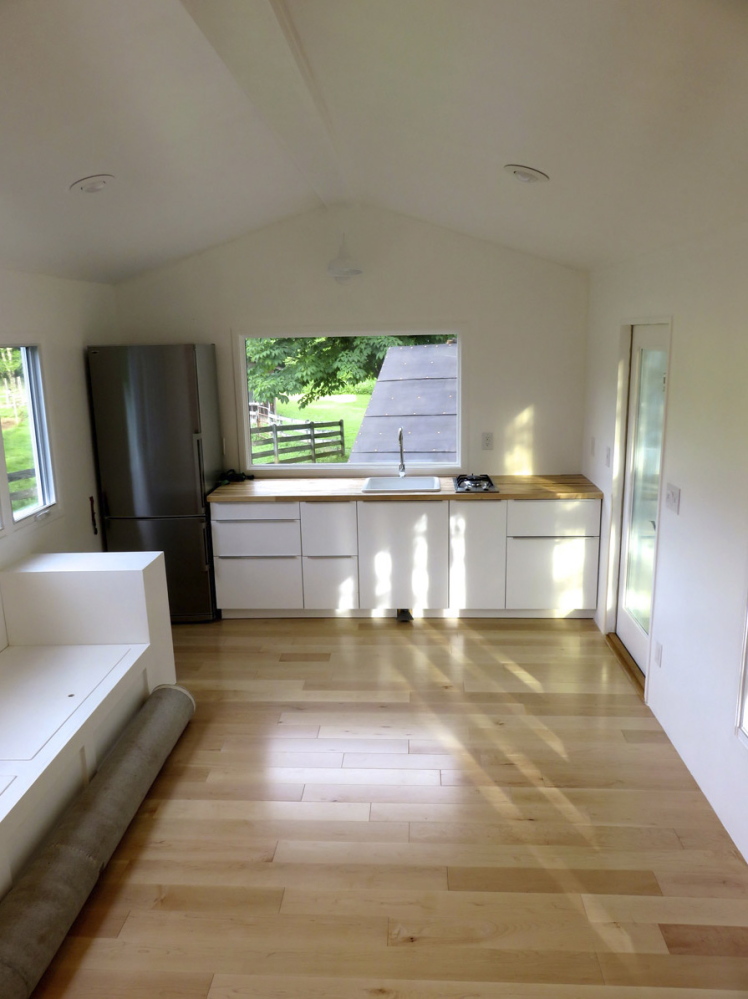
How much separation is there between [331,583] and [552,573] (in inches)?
56.5

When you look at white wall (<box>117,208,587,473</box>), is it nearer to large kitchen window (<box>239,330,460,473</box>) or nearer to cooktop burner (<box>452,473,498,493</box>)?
large kitchen window (<box>239,330,460,473</box>)

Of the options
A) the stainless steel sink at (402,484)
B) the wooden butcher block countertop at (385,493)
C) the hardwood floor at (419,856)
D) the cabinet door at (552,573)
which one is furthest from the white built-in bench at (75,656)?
the cabinet door at (552,573)

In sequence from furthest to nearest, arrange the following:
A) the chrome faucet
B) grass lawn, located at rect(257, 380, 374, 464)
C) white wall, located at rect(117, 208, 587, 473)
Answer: grass lawn, located at rect(257, 380, 374, 464)
the chrome faucet
white wall, located at rect(117, 208, 587, 473)

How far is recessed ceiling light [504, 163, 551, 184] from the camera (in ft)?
9.62

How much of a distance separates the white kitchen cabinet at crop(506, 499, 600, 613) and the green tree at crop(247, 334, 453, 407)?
1443 millimetres

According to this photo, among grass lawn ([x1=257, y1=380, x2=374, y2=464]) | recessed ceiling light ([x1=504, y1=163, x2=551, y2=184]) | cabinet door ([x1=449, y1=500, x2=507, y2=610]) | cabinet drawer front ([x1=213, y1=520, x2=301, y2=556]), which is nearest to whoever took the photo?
recessed ceiling light ([x1=504, y1=163, x2=551, y2=184])

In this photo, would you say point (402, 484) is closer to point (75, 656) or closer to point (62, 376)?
point (62, 376)

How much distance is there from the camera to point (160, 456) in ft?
15.3

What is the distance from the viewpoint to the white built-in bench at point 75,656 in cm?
271

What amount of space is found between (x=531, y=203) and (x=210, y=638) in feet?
10.3

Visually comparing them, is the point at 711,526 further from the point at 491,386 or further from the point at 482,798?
the point at 491,386

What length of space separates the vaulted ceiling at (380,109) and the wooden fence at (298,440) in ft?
5.69

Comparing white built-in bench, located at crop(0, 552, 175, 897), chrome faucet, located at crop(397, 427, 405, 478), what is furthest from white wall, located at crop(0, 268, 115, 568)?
chrome faucet, located at crop(397, 427, 405, 478)

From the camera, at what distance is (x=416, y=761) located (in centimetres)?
327
